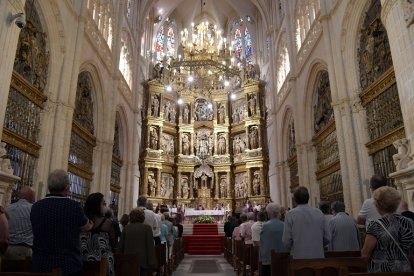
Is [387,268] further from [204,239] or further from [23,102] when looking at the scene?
[204,239]

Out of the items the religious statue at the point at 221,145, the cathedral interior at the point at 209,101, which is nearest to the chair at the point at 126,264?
the cathedral interior at the point at 209,101

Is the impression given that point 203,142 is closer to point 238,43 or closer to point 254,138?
point 254,138

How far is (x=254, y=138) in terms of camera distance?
86.5 ft

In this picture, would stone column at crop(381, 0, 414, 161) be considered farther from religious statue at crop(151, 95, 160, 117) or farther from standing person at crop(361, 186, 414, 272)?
religious statue at crop(151, 95, 160, 117)

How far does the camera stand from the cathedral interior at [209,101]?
31.8 ft

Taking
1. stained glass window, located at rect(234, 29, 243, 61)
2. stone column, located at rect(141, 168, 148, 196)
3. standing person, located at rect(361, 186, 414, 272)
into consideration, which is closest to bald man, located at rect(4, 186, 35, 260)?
standing person, located at rect(361, 186, 414, 272)

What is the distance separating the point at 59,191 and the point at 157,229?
462 cm

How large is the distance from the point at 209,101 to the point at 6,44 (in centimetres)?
2151

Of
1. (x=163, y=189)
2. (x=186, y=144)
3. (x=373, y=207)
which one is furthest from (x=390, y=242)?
(x=186, y=144)

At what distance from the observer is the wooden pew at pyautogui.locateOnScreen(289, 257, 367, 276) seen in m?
3.45

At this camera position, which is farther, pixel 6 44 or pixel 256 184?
pixel 256 184

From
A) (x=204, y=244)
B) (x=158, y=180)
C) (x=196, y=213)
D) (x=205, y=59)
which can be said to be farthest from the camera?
(x=158, y=180)

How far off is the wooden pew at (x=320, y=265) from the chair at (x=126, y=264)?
2.18m

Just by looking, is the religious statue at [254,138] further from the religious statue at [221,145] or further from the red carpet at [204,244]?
the red carpet at [204,244]
